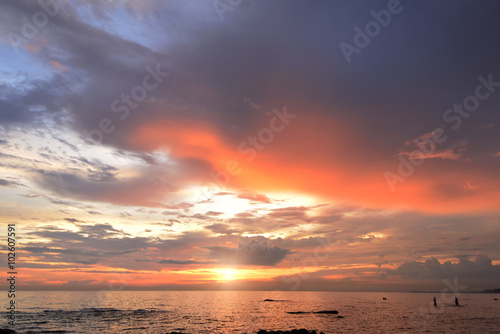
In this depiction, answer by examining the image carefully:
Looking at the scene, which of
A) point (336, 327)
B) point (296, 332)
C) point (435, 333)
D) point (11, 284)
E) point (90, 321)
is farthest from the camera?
point (90, 321)

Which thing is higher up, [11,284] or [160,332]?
[11,284]

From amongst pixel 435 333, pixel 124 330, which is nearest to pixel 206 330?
pixel 124 330

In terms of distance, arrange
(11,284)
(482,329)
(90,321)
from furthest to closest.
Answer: (90,321) → (482,329) → (11,284)

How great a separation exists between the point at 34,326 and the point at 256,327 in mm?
47383

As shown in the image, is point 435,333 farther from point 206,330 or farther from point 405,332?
point 206,330

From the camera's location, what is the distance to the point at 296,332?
52.7 m

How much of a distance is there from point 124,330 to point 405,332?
55617 millimetres

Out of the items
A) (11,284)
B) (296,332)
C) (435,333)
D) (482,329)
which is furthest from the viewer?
(482,329)

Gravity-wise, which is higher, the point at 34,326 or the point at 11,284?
the point at 11,284

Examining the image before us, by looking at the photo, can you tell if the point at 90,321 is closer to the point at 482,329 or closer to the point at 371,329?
the point at 371,329

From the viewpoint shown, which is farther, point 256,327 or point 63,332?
point 256,327

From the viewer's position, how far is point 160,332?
57000mm

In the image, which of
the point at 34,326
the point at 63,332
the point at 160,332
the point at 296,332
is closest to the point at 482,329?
the point at 296,332

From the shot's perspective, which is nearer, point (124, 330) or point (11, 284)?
point (11, 284)
